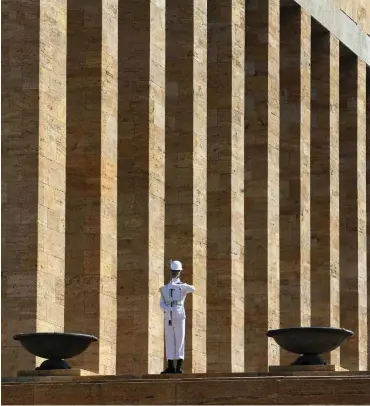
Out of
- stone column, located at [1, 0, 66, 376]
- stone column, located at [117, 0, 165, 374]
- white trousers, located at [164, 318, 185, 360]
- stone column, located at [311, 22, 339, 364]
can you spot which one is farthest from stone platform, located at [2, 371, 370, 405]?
stone column, located at [311, 22, 339, 364]

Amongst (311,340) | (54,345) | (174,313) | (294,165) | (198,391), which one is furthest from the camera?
(294,165)

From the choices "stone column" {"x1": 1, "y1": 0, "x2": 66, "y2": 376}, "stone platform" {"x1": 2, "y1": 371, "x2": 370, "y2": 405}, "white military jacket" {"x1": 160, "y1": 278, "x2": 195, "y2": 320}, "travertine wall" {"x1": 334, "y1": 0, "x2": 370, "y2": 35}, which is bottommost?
"stone platform" {"x1": 2, "y1": 371, "x2": 370, "y2": 405}

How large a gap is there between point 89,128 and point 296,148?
10874 millimetres

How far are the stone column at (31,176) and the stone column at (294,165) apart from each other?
1166 cm

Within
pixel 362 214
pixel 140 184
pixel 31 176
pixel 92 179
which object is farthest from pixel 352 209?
pixel 31 176

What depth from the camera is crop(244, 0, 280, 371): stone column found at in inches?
1784

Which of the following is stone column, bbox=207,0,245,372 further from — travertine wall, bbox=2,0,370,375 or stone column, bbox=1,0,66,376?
stone column, bbox=1,0,66,376

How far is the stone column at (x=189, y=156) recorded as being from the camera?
4159cm

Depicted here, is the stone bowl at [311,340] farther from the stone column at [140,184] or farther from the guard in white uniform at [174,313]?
the stone column at [140,184]

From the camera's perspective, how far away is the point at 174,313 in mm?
30828

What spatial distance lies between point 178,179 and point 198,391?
1412 cm

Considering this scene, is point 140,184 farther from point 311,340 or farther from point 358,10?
point 358,10

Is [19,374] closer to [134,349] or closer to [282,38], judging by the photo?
[134,349]

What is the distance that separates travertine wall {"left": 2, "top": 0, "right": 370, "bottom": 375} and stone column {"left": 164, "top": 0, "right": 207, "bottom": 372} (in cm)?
4
